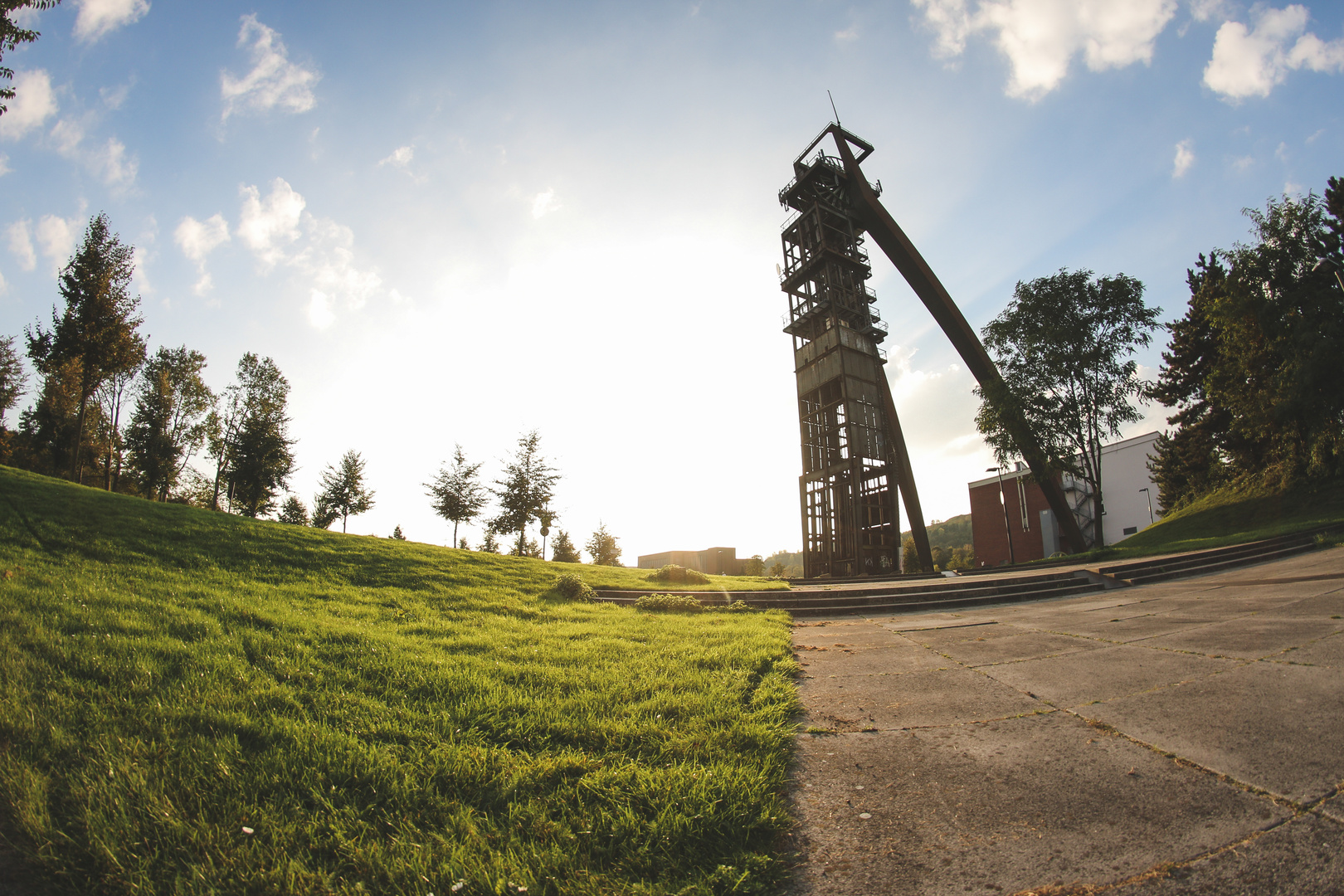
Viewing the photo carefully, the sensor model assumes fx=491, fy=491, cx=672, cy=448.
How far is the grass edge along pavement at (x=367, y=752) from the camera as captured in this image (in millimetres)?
2045

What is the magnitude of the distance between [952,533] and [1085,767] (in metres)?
152

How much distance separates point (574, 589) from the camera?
11.3 metres

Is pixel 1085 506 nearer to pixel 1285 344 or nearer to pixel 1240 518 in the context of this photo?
pixel 1240 518

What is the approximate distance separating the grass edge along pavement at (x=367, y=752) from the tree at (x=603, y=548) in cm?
3807

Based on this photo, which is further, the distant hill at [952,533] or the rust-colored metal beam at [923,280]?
the distant hill at [952,533]

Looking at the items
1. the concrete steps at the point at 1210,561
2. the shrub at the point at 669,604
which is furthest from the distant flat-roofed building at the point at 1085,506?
the shrub at the point at 669,604

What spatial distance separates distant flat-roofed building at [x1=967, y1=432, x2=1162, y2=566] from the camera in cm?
4900

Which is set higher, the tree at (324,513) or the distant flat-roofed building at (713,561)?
the tree at (324,513)

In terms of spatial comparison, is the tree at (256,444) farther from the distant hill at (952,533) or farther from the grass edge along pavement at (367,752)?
the distant hill at (952,533)

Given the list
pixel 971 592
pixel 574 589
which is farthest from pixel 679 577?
pixel 971 592

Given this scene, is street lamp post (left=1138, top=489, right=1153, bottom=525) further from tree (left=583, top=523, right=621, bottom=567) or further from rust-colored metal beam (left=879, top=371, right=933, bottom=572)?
tree (left=583, top=523, right=621, bottom=567)

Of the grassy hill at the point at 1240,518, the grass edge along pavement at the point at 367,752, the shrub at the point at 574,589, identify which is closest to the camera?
the grass edge along pavement at the point at 367,752

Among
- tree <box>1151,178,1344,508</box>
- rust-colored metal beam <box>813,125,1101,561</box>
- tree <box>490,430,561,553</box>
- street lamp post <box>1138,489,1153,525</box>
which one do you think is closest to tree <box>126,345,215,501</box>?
tree <box>490,430,561,553</box>

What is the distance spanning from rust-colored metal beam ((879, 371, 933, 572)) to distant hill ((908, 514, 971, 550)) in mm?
97733
